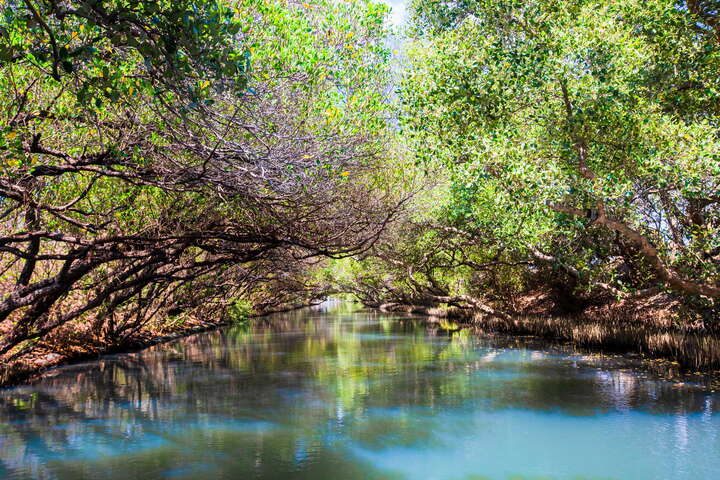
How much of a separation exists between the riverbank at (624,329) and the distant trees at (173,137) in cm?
1019

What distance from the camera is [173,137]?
9.09 metres

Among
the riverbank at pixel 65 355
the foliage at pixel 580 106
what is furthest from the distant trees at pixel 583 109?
the riverbank at pixel 65 355

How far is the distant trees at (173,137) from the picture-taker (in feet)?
22.8

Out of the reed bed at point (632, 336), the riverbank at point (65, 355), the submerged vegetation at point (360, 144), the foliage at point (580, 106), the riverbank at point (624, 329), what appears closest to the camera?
the submerged vegetation at point (360, 144)

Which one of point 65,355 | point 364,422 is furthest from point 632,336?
point 65,355

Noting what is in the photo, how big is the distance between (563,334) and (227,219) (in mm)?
14968

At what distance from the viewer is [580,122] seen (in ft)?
45.1

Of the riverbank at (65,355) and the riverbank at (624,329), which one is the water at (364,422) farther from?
the riverbank at (624,329)

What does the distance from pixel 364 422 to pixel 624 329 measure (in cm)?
1224

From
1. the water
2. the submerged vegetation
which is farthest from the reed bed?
the water

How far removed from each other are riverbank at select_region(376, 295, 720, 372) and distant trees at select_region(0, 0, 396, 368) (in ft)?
33.4

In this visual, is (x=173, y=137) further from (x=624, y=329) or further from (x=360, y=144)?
(x=624, y=329)

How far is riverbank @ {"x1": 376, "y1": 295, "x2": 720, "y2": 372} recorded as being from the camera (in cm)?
1520

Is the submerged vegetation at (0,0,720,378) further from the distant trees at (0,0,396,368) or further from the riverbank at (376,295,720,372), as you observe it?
the riverbank at (376,295,720,372)
